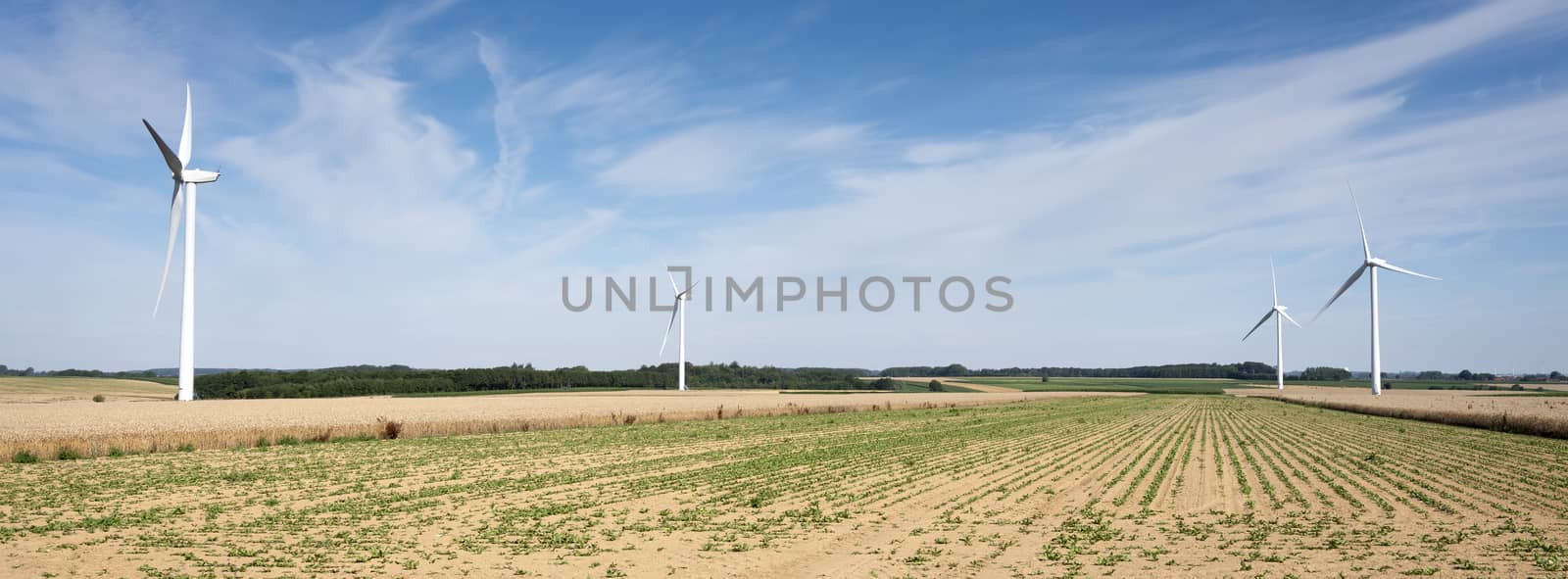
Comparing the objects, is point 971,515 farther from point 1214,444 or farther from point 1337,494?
point 1214,444

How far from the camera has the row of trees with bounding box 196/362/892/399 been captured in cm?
11406

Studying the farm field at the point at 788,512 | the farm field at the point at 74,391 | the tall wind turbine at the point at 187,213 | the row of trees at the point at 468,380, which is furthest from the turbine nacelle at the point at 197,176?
the row of trees at the point at 468,380

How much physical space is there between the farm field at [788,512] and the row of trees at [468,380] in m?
89.9

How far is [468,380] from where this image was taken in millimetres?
143250

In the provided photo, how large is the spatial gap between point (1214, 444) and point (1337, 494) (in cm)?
1704

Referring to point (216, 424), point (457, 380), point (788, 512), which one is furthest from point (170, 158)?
point (457, 380)

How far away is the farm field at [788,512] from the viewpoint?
Answer: 1454cm

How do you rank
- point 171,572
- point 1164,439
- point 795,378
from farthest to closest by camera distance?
point 795,378, point 1164,439, point 171,572

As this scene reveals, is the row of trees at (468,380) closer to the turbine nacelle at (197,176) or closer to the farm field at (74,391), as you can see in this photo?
the farm field at (74,391)

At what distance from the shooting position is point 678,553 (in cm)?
1539

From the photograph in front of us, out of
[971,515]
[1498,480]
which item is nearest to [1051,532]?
[971,515]

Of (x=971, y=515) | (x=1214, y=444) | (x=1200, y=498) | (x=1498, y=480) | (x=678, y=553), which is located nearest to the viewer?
(x=678, y=553)

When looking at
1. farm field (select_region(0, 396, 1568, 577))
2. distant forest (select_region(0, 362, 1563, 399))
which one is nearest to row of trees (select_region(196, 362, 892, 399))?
distant forest (select_region(0, 362, 1563, 399))

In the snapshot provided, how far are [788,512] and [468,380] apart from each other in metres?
133
